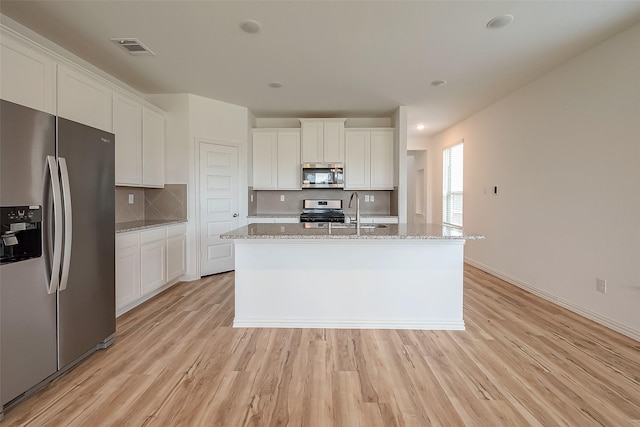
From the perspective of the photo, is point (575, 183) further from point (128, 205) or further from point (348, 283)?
point (128, 205)

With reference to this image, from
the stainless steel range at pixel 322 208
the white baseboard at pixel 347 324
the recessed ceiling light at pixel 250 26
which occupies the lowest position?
the white baseboard at pixel 347 324

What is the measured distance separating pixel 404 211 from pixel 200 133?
3.36 metres

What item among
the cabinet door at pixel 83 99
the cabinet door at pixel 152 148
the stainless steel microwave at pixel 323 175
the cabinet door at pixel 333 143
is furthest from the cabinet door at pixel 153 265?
the cabinet door at pixel 333 143

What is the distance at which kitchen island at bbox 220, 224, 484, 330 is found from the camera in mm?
2617

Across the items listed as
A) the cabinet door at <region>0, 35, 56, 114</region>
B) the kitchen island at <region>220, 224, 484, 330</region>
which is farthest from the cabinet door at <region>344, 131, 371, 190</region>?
the cabinet door at <region>0, 35, 56, 114</region>

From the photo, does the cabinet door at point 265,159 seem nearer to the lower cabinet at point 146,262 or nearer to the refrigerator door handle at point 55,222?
the lower cabinet at point 146,262

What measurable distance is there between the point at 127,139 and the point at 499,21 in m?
3.86

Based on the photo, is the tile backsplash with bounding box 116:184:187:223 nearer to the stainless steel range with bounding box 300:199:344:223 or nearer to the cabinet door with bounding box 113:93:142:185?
the cabinet door with bounding box 113:93:142:185

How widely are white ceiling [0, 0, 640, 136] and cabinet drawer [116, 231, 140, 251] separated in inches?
73.0

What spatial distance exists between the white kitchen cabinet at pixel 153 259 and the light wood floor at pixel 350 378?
52 cm

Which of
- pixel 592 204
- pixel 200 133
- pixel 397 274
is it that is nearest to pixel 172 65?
pixel 200 133

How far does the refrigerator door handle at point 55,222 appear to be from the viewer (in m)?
1.75

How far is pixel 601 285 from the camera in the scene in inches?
107

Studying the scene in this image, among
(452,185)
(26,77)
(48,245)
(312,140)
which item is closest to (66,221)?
(48,245)
